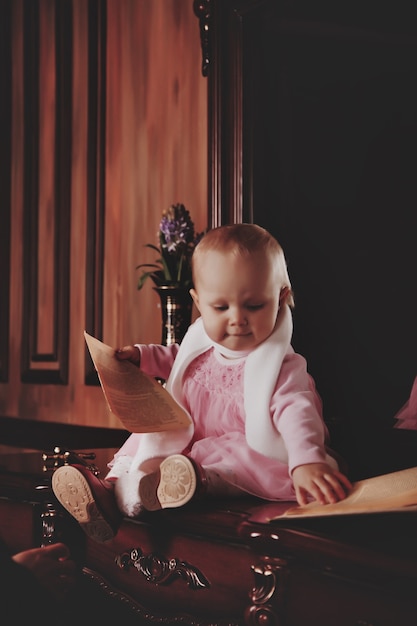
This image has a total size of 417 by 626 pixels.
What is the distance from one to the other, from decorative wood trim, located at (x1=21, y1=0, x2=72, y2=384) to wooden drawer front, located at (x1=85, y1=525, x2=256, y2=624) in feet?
4.22

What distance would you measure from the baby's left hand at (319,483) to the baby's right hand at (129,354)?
307mm

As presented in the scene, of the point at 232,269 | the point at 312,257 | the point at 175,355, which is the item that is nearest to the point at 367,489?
the point at 232,269

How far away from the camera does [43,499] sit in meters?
1.08

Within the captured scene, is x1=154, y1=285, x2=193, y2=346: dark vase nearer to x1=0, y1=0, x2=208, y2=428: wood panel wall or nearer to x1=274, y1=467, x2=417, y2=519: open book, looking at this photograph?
x1=0, y1=0, x2=208, y2=428: wood panel wall

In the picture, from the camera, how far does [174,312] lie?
1.54m

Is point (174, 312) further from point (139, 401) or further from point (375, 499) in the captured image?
point (375, 499)

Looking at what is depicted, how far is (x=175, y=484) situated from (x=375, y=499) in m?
0.23

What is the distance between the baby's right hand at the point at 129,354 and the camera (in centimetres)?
110

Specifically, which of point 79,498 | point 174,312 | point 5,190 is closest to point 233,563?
point 79,498

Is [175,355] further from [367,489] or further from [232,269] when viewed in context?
[367,489]

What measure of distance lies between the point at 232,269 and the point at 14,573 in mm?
443

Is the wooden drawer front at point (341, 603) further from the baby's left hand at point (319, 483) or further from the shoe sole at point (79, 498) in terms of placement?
the shoe sole at point (79, 498)

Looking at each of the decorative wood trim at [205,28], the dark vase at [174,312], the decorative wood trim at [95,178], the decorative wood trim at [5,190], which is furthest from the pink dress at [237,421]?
the decorative wood trim at [5,190]

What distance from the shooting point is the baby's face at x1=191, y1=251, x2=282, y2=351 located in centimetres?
103
